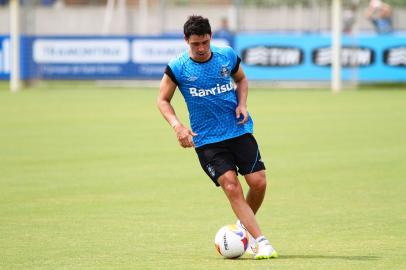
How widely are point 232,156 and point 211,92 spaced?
61 centimetres

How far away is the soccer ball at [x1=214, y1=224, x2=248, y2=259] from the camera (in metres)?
9.11

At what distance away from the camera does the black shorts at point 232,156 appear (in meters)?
9.32

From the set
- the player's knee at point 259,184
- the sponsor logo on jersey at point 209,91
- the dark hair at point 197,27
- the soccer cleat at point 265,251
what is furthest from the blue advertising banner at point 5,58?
the soccer cleat at point 265,251

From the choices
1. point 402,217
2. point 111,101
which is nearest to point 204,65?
point 402,217

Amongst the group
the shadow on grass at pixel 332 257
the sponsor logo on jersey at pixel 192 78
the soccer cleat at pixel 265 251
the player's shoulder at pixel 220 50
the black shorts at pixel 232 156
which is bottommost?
the shadow on grass at pixel 332 257

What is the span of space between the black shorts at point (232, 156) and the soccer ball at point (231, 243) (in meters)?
0.49

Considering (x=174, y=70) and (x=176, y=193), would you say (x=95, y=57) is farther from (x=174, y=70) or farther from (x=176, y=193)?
(x=174, y=70)

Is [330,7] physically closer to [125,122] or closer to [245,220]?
[125,122]

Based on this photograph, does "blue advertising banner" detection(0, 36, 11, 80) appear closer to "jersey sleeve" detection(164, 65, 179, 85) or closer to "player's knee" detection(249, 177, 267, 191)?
"jersey sleeve" detection(164, 65, 179, 85)

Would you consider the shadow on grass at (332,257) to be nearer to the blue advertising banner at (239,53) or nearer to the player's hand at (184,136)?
the player's hand at (184,136)

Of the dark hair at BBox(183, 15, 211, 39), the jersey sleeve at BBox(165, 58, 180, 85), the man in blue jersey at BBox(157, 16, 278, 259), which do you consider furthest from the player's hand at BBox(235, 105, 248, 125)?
the dark hair at BBox(183, 15, 211, 39)

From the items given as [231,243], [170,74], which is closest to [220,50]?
[170,74]

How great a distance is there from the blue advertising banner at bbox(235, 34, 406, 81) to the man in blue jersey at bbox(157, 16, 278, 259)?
2534 centimetres

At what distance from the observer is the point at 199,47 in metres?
9.02
